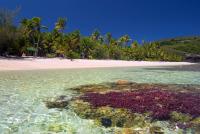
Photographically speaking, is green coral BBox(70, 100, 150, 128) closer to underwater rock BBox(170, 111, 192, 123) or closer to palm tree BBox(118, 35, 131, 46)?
underwater rock BBox(170, 111, 192, 123)

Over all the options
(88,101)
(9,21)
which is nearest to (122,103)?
(88,101)

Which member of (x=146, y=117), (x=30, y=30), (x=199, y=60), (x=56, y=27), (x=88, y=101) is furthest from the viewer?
(x=199, y=60)

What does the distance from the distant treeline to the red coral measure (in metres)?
51.4

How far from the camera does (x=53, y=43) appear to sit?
99.8 m

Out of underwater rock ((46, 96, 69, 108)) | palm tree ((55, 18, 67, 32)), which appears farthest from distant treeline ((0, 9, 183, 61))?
underwater rock ((46, 96, 69, 108))

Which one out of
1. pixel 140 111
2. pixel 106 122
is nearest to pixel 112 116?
pixel 106 122

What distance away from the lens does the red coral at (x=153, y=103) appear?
14383mm

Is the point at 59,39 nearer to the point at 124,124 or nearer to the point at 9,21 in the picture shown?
the point at 9,21

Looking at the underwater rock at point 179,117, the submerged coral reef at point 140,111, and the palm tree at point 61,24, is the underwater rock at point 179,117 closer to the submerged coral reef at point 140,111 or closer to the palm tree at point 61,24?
the submerged coral reef at point 140,111

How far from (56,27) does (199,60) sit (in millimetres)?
113656

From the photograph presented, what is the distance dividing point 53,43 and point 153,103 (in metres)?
86.4

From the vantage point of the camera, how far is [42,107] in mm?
15438

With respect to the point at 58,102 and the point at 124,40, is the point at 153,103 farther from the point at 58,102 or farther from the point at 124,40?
the point at 124,40

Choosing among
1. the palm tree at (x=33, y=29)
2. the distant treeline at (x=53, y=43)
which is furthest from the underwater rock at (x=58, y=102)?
the palm tree at (x=33, y=29)
